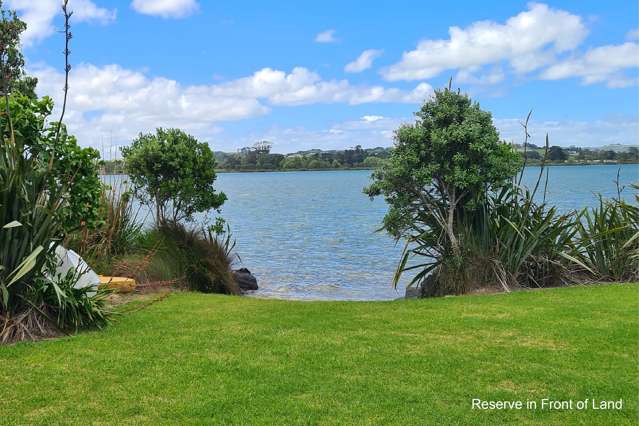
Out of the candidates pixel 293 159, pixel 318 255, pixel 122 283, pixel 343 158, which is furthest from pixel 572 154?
pixel 293 159

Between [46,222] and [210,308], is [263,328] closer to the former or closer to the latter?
[210,308]

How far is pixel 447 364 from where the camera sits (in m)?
6.28

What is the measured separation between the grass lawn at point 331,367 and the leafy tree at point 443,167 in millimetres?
3153

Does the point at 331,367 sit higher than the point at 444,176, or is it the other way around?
the point at 444,176

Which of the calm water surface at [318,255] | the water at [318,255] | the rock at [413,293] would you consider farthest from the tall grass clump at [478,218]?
the calm water surface at [318,255]

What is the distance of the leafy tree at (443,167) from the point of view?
11.5 meters

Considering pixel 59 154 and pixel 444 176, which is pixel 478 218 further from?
pixel 59 154

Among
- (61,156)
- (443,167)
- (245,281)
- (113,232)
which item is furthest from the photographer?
(245,281)

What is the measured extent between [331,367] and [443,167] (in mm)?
6474

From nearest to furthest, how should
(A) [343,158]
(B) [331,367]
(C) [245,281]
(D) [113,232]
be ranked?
1. (B) [331,367]
2. (D) [113,232]
3. (C) [245,281]
4. (A) [343,158]


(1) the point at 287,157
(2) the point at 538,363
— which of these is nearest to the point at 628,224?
(2) the point at 538,363

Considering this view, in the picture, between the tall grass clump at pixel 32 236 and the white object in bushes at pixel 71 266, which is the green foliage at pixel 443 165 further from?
the tall grass clump at pixel 32 236

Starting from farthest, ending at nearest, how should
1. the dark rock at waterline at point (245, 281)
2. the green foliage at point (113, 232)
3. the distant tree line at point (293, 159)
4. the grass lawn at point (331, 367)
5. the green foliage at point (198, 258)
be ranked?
1. the distant tree line at point (293, 159)
2. the dark rock at waterline at point (245, 281)
3. the green foliage at point (198, 258)
4. the green foliage at point (113, 232)
5. the grass lawn at point (331, 367)

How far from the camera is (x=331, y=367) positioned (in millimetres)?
6207
